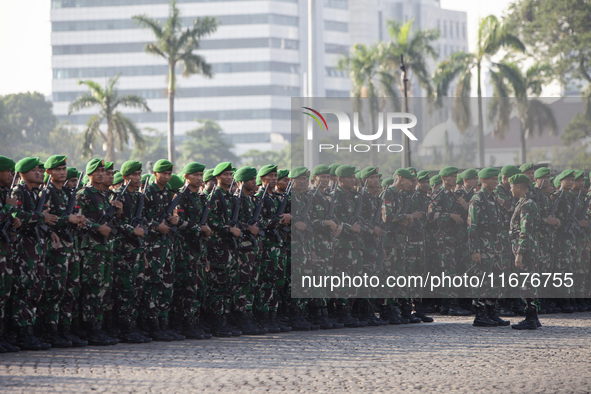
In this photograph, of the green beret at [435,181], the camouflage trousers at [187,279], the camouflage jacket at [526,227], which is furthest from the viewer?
the green beret at [435,181]

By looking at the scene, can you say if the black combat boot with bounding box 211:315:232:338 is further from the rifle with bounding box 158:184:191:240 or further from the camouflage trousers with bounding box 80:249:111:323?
the camouflage trousers with bounding box 80:249:111:323

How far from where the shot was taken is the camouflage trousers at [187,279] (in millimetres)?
9664

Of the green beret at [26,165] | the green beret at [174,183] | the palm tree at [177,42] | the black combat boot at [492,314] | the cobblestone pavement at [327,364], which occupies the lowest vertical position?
the cobblestone pavement at [327,364]

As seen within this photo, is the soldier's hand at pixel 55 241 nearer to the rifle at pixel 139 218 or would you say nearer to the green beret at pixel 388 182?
the rifle at pixel 139 218

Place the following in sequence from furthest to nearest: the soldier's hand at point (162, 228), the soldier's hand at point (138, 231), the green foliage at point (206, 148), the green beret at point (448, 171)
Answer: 1. the green foliage at point (206, 148)
2. the green beret at point (448, 171)
3. the soldier's hand at point (162, 228)
4. the soldier's hand at point (138, 231)

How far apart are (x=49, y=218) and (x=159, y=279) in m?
1.47

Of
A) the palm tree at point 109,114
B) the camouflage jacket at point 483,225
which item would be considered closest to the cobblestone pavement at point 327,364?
the camouflage jacket at point 483,225

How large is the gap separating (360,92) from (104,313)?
34.5 meters

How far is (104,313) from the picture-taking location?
933cm

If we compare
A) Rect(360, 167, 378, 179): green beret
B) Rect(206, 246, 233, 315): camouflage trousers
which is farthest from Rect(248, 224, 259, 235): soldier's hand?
Rect(360, 167, 378, 179): green beret

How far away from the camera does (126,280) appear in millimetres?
9242

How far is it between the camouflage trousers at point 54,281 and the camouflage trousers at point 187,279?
1406 mm

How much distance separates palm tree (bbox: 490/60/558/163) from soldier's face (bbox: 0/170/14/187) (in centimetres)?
2333

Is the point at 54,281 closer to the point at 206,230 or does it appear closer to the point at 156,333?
the point at 156,333
